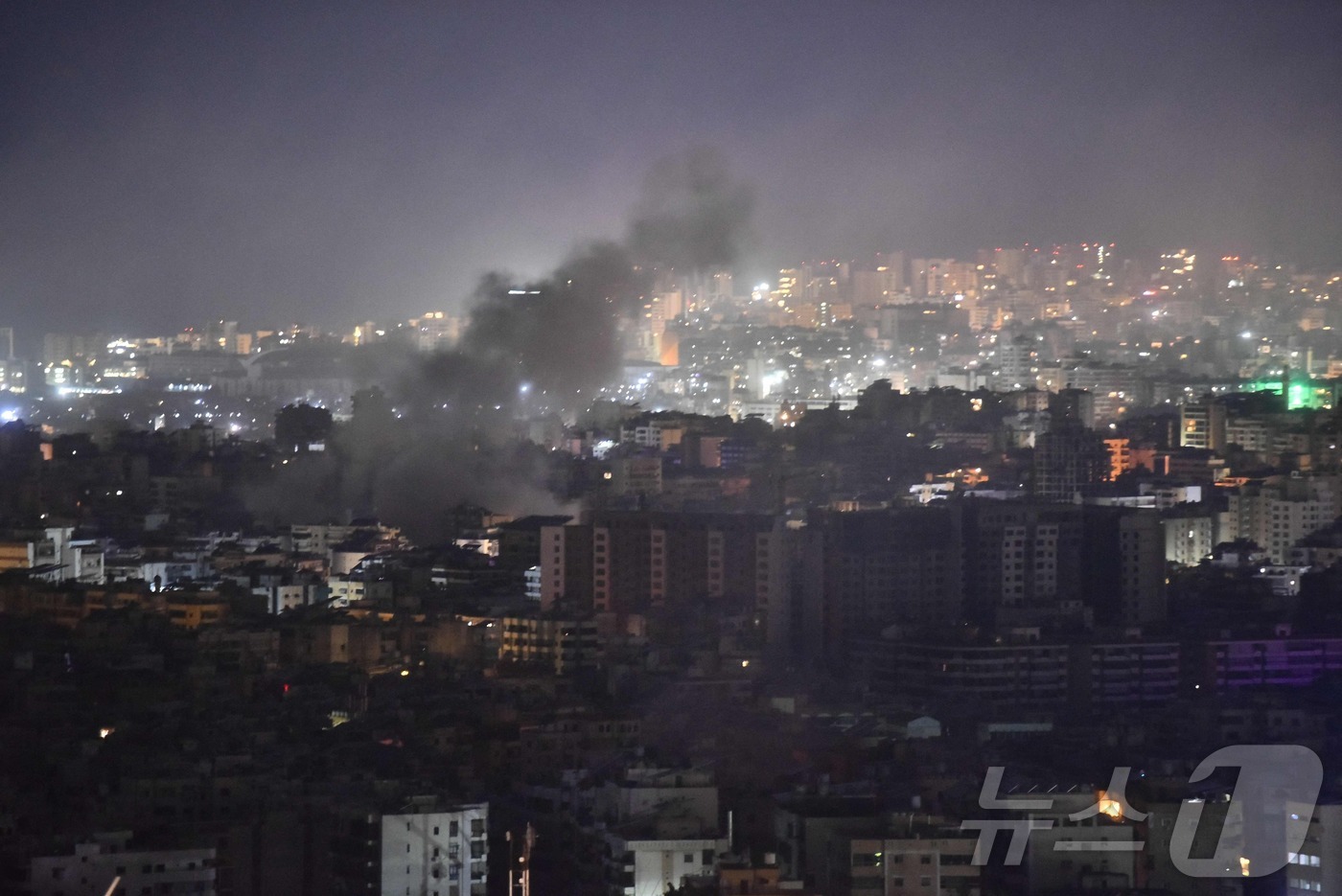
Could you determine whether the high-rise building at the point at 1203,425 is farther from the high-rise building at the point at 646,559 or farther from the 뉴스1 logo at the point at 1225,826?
the 뉴스1 logo at the point at 1225,826

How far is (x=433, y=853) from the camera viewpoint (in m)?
7.17

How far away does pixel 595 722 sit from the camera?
31.0 feet

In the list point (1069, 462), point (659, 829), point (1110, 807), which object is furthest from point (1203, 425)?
point (659, 829)

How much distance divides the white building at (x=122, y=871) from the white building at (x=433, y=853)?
489 mm

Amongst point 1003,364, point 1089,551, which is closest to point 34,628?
point 1089,551

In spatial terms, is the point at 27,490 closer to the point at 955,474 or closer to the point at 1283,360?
the point at 955,474

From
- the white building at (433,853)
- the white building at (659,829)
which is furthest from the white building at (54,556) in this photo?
the white building at (433,853)

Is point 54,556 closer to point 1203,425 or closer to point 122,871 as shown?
point 122,871

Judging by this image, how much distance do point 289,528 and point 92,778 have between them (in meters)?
8.40

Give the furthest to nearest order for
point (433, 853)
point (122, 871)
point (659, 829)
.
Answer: point (659, 829)
point (433, 853)
point (122, 871)

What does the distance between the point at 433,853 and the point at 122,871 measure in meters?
0.84

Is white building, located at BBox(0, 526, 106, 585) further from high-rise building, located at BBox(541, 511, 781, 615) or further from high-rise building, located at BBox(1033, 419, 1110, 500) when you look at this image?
high-rise building, located at BBox(1033, 419, 1110, 500)

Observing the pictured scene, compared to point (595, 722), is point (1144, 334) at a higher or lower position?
higher

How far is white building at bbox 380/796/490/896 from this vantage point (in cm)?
712
